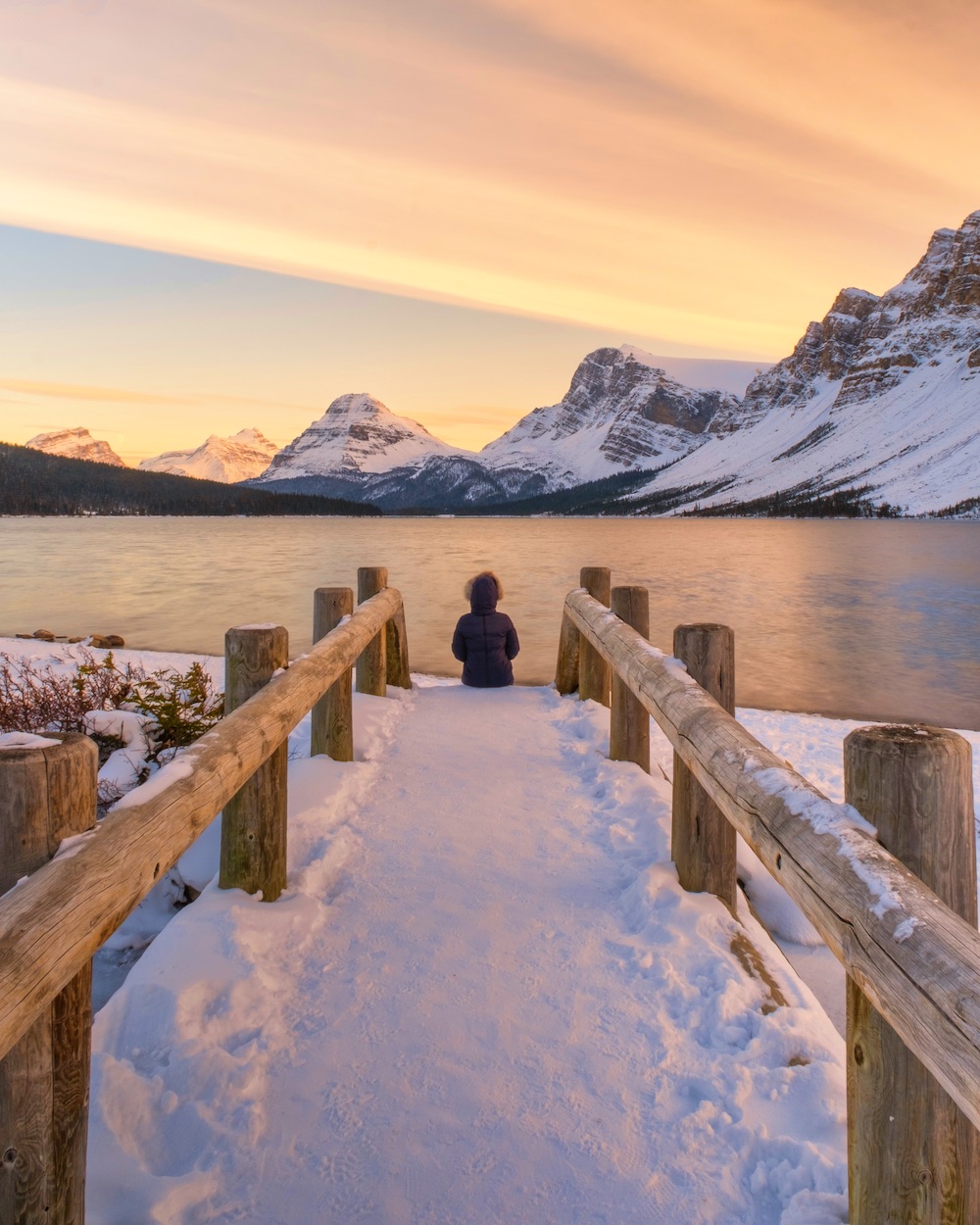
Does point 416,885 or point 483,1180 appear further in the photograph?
point 416,885

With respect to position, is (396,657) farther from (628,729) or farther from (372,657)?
(628,729)

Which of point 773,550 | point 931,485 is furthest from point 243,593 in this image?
point 931,485

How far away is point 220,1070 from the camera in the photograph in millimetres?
2734

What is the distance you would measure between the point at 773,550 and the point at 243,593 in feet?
162

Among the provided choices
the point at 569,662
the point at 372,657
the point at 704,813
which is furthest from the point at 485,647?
the point at 704,813

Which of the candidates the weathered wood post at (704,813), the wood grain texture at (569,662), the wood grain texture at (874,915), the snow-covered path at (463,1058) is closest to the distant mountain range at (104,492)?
the wood grain texture at (569,662)

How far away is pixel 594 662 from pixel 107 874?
21.7 feet

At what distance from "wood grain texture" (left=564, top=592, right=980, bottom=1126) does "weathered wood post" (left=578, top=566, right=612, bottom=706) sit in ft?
16.7

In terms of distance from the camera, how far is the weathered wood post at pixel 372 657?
26.9ft

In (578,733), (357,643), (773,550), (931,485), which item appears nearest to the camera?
(357,643)

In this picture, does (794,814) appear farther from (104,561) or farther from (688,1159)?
(104,561)

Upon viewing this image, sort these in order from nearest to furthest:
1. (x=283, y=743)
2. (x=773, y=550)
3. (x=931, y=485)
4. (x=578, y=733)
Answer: (x=283, y=743), (x=578, y=733), (x=773, y=550), (x=931, y=485)

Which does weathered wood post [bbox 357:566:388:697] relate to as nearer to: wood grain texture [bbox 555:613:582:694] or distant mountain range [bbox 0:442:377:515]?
wood grain texture [bbox 555:613:582:694]

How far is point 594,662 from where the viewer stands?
323 inches
